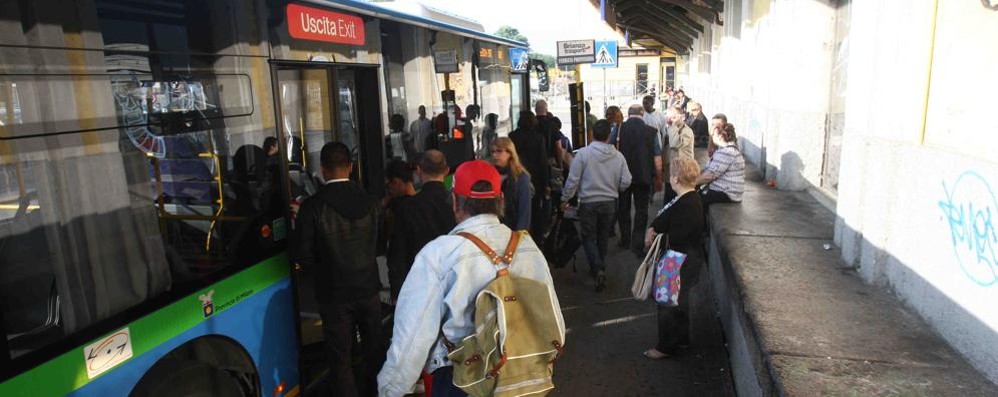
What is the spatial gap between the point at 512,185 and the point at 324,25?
2.19 m

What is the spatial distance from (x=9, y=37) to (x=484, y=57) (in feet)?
22.6

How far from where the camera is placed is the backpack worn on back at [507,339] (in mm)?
2777

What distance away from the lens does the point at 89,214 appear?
2984mm

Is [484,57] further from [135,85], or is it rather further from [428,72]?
[135,85]

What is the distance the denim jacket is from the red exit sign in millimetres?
2340

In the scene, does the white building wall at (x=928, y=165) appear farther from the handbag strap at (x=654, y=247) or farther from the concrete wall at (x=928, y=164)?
the handbag strap at (x=654, y=247)

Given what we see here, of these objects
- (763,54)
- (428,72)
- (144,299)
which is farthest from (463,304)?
(763,54)

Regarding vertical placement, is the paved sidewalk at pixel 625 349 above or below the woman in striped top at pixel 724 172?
below

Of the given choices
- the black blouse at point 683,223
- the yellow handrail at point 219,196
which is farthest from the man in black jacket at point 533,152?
the yellow handrail at point 219,196

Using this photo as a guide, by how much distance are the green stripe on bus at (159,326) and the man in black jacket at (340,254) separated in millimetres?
254

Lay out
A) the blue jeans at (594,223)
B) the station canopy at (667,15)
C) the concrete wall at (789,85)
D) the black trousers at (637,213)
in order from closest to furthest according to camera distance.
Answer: the blue jeans at (594,223)
the concrete wall at (789,85)
the black trousers at (637,213)
the station canopy at (667,15)

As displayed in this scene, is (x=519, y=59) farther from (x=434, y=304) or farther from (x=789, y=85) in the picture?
(x=434, y=304)

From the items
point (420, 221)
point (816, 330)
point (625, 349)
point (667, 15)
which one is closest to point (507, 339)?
point (420, 221)

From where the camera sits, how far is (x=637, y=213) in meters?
9.09
